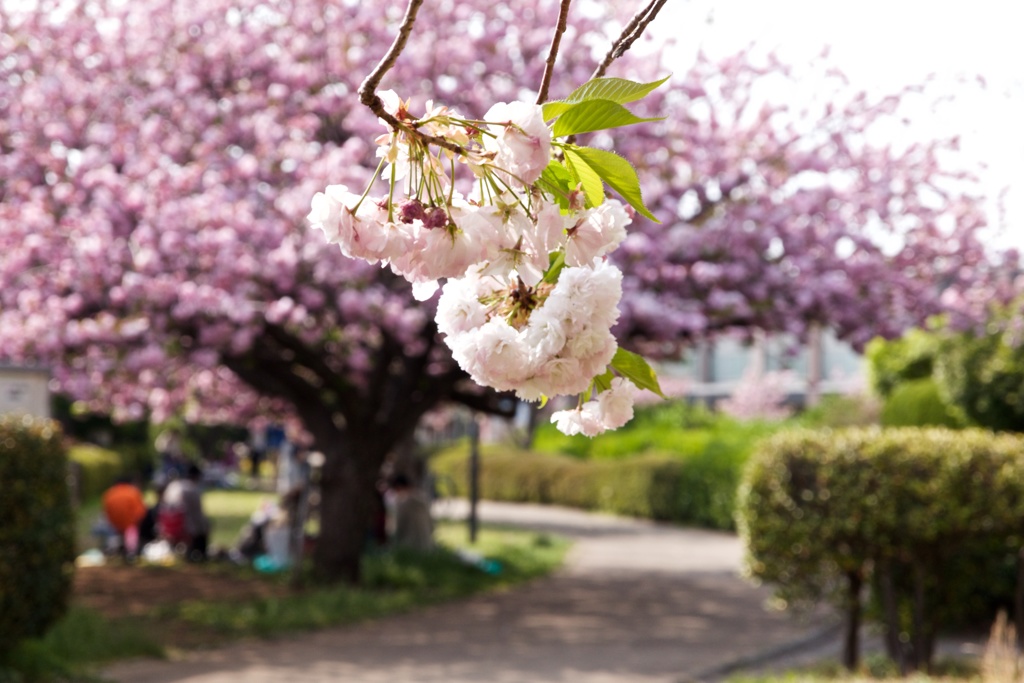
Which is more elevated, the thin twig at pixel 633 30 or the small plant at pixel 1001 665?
the thin twig at pixel 633 30

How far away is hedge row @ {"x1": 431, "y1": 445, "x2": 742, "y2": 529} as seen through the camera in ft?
68.4

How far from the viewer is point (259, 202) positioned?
409 inches

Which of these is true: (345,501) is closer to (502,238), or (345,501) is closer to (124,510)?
(124,510)

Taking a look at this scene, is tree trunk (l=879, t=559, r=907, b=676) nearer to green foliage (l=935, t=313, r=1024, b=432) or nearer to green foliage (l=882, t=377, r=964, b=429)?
green foliage (l=935, t=313, r=1024, b=432)

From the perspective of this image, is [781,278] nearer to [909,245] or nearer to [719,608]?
[909,245]

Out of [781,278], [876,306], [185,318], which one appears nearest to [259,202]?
[185,318]

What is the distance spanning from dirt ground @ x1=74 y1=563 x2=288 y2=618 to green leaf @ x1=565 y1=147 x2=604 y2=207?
965 centimetres

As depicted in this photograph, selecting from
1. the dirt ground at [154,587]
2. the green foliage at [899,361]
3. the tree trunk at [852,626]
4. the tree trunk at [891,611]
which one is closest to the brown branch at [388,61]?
the tree trunk at [891,611]

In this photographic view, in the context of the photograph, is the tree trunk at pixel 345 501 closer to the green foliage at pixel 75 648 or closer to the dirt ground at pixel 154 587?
the dirt ground at pixel 154 587

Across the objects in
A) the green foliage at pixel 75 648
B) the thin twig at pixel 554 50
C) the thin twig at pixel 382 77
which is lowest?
the green foliage at pixel 75 648

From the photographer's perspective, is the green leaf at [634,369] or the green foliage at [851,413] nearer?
the green leaf at [634,369]

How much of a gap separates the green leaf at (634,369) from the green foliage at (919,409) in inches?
396

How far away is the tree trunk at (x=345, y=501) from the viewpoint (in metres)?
12.2

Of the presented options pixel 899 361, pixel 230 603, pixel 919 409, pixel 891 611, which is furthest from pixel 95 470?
pixel 891 611
